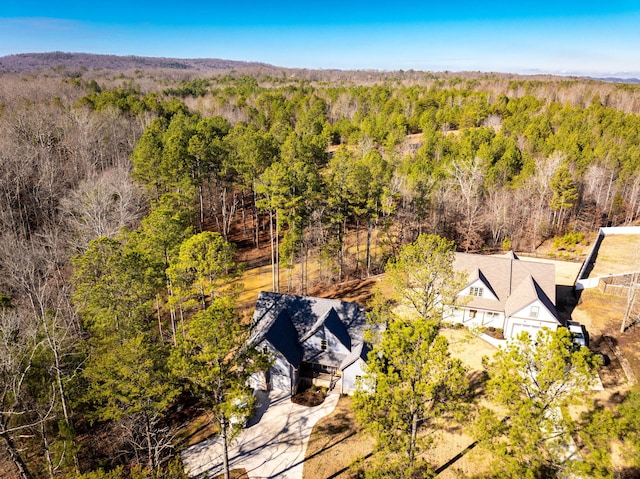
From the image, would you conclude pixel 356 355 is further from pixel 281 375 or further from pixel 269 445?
pixel 269 445

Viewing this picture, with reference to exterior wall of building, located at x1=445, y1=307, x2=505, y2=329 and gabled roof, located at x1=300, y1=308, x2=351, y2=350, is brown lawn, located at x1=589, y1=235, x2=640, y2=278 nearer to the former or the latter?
exterior wall of building, located at x1=445, y1=307, x2=505, y2=329

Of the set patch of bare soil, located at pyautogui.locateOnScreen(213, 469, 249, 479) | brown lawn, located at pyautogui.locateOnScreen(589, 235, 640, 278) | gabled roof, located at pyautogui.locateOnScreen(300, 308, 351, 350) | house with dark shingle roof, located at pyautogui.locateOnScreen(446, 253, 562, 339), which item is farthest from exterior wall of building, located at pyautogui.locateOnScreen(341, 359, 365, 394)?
brown lawn, located at pyautogui.locateOnScreen(589, 235, 640, 278)

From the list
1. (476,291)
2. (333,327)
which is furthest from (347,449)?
(476,291)

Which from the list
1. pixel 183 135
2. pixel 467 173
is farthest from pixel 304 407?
pixel 467 173

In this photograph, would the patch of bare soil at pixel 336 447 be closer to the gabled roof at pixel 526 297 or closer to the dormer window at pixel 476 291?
the dormer window at pixel 476 291

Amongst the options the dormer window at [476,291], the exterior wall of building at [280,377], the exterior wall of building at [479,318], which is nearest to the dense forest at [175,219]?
the exterior wall of building at [280,377]
